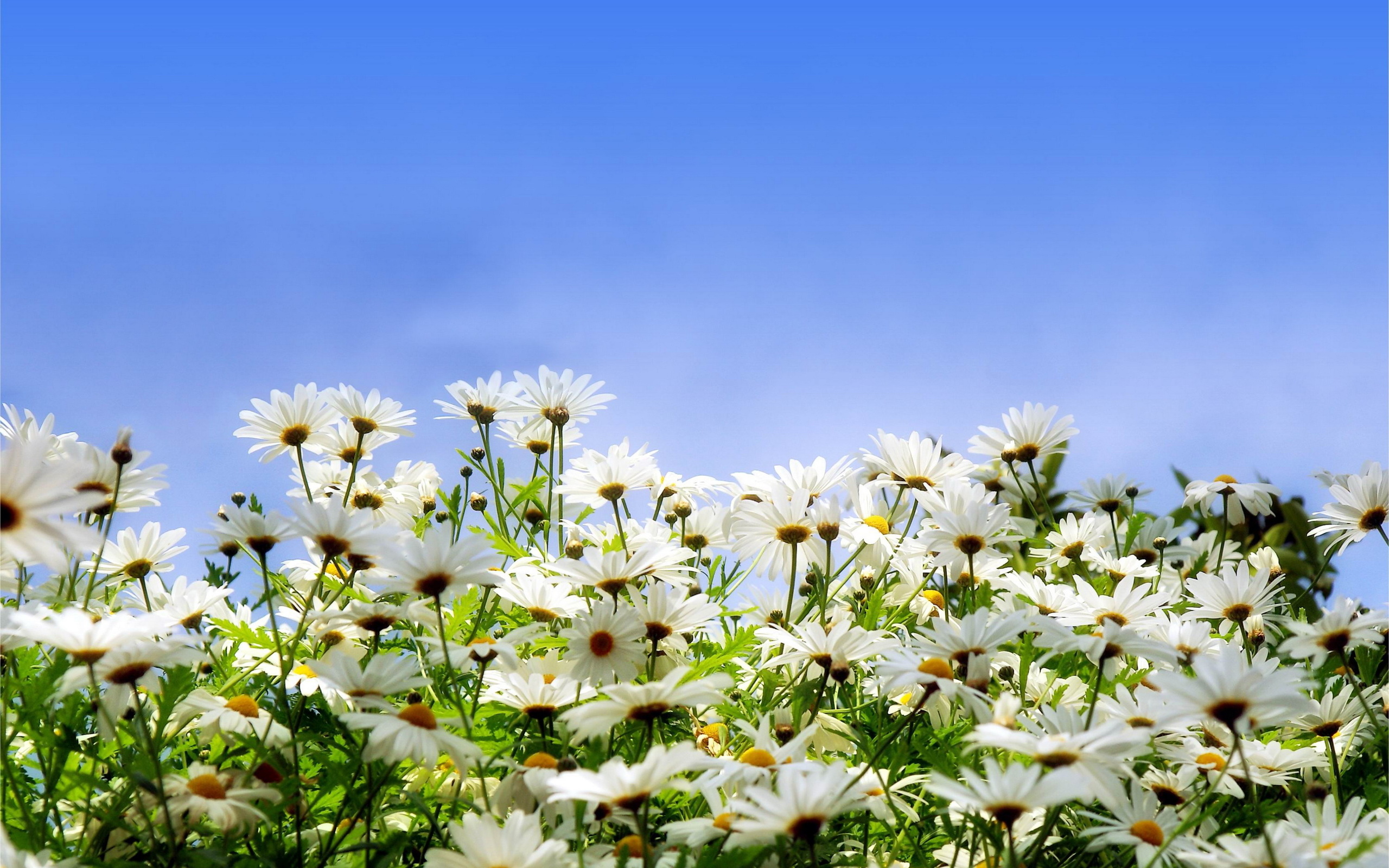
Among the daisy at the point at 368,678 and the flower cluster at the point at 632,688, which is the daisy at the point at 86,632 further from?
the daisy at the point at 368,678

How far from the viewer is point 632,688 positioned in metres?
1.79

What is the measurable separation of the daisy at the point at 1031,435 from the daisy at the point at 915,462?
36 cm

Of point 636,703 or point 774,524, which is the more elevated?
point 774,524

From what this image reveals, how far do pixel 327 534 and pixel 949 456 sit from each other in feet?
6.44

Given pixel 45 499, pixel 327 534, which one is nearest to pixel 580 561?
pixel 327 534

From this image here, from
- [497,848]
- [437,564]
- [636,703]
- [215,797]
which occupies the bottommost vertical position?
[497,848]

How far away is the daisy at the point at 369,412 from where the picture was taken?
3.21 m

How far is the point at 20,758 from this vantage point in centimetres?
229

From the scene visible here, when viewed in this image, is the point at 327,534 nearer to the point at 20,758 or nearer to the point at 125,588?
the point at 20,758

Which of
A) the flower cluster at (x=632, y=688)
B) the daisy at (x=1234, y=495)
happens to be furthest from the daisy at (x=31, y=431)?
the daisy at (x=1234, y=495)

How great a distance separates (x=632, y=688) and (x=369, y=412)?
1.78 m

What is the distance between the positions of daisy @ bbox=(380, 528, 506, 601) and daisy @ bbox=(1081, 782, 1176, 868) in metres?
1.08

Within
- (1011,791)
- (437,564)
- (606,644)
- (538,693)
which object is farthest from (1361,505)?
(437,564)

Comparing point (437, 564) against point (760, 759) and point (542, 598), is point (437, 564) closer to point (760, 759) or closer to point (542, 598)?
point (542, 598)
